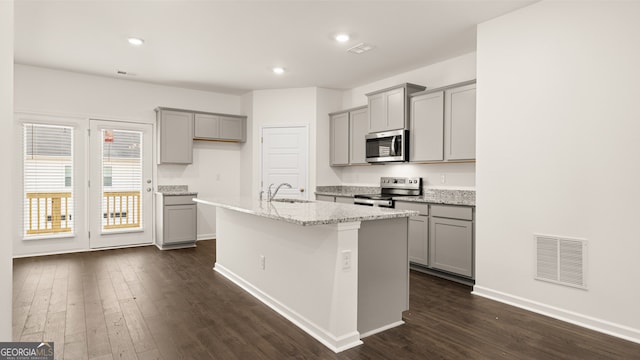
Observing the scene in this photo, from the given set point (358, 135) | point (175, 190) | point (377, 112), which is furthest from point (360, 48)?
point (175, 190)

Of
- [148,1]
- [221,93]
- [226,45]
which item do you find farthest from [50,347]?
[221,93]

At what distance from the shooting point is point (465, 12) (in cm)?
337

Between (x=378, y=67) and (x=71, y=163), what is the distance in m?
4.78

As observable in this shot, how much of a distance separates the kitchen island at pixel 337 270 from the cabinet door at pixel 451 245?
1281 millimetres

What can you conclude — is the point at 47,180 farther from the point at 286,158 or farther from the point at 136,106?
the point at 286,158

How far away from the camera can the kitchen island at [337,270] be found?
251cm

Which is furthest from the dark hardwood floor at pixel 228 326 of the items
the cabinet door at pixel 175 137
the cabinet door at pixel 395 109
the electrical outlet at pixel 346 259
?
the cabinet door at pixel 175 137

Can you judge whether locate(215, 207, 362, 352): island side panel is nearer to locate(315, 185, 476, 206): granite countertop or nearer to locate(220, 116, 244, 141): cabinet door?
locate(315, 185, 476, 206): granite countertop

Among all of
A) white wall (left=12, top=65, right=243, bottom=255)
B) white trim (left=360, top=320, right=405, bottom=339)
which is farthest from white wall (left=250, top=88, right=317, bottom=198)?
white trim (left=360, top=320, right=405, bottom=339)

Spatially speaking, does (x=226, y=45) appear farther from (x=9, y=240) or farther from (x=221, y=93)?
(x=9, y=240)

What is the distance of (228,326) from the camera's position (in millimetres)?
2852

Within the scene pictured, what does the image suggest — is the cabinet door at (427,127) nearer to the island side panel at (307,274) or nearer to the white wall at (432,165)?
the white wall at (432,165)

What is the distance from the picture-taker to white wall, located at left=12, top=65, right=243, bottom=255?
5.15 meters

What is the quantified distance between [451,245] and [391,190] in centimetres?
163
